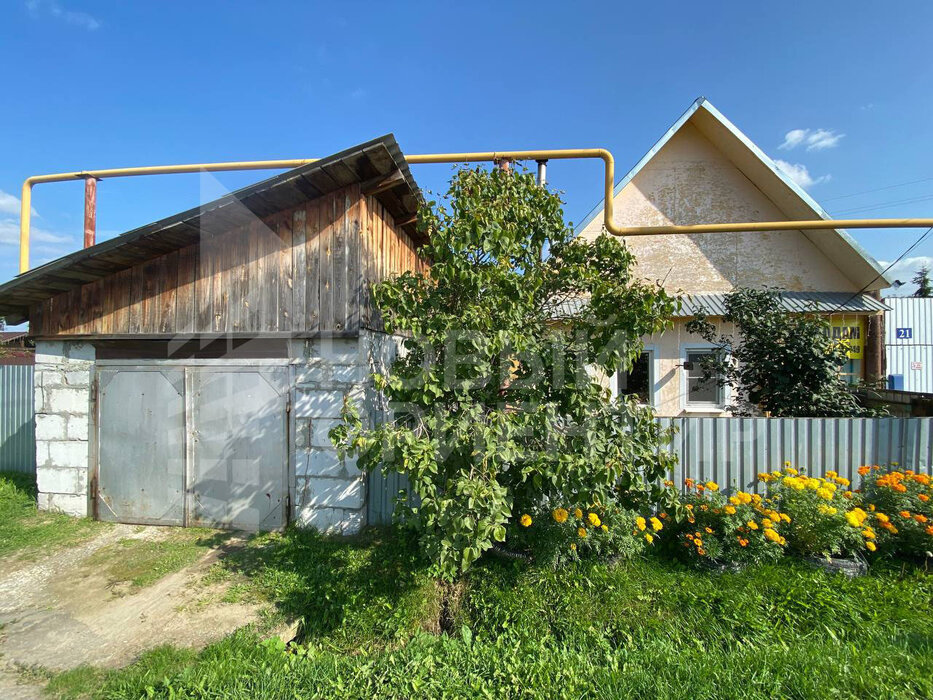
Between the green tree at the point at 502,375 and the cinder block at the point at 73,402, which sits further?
the cinder block at the point at 73,402

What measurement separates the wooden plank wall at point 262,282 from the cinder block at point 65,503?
2049mm

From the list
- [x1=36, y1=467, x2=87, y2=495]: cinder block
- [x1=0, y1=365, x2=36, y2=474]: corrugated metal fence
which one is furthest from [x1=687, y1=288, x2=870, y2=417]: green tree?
[x1=0, y1=365, x2=36, y2=474]: corrugated metal fence

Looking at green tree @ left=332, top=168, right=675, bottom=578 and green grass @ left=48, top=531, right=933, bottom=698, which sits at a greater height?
green tree @ left=332, top=168, right=675, bottom=578

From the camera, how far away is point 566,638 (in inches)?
110

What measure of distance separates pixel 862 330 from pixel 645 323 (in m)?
8.08

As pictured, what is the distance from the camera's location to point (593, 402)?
10.7 ft

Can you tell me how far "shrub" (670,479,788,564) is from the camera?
336 cm

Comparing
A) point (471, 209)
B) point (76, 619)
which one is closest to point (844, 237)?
point (471, 209)

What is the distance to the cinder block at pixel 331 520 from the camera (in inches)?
167

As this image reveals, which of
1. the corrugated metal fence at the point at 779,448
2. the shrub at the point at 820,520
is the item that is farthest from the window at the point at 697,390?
the shrub at the point at 820,520

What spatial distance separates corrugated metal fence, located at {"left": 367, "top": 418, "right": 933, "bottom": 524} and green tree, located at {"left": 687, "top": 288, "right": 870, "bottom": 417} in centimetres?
48

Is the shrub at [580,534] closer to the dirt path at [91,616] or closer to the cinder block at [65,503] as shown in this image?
the dirt path at [91,616]

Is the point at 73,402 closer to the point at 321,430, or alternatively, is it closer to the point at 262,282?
the point at 262,282

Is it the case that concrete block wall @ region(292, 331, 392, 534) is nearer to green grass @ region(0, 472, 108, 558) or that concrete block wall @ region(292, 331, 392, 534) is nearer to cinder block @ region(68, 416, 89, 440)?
green grass @ region(0, 472, 108, 558)
